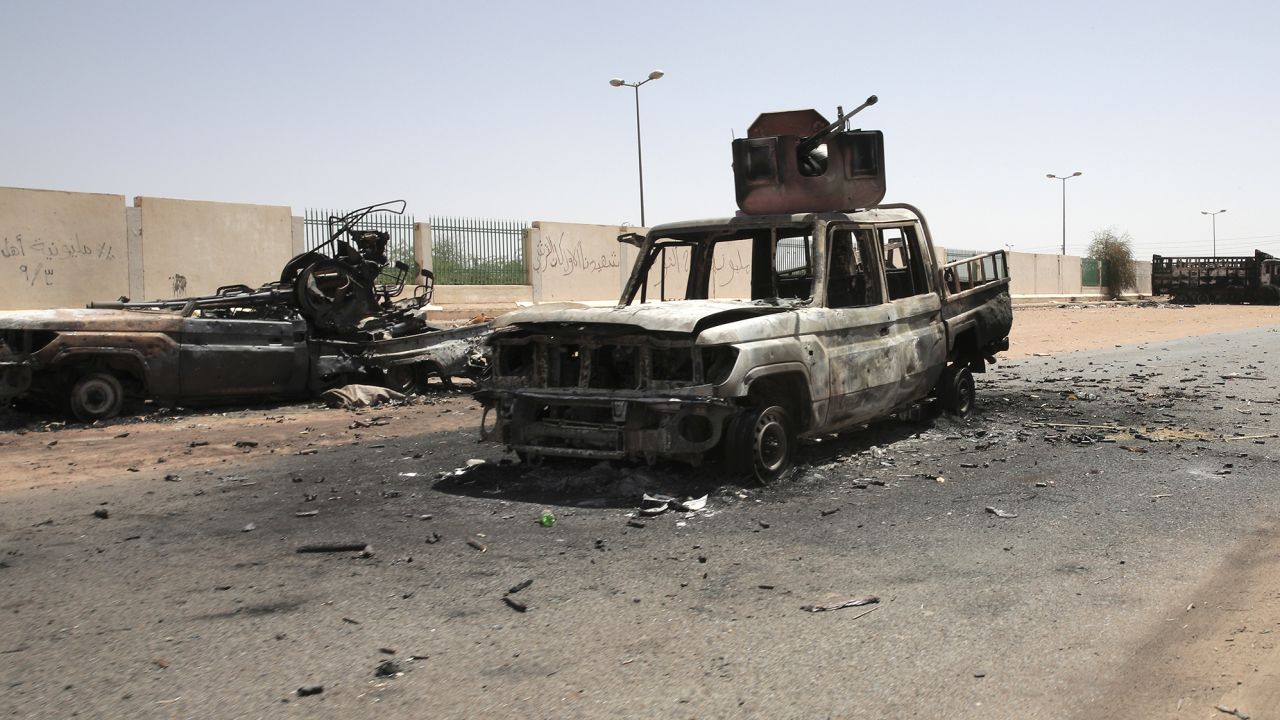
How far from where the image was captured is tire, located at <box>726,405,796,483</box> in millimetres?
6762

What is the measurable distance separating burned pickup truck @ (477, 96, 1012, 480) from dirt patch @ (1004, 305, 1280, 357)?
12.2m

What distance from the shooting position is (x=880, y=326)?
814 cm

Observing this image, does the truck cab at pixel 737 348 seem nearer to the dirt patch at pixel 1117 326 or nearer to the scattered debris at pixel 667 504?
the scattered debris at pixel 667 504

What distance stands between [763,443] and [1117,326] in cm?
2663

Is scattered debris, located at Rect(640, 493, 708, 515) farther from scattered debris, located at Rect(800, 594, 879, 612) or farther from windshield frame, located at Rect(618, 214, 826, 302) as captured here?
windshield frame, located at Rect(618, 214, 826, 302)

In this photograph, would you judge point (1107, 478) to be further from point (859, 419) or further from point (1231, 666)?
point (1231, 666)

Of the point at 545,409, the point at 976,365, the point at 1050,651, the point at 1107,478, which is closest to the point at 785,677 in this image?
the point at 1050,651

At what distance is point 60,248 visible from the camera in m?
19.6

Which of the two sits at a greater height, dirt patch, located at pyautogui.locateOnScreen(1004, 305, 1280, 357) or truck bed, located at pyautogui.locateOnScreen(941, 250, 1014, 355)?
truck bed, located at pyautogui.locateOnScreen(941, 250, 1014, 355)

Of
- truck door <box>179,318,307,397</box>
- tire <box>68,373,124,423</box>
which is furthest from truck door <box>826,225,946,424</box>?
tire <box>68,373,124,423</box>

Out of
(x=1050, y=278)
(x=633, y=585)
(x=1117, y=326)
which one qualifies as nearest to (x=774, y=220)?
(x=633, y=585)

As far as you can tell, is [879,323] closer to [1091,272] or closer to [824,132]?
[824,132]

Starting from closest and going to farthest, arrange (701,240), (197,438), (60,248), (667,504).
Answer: (667,504), (701,240), (197,438), (60,248)

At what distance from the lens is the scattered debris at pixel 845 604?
4.52 meters
